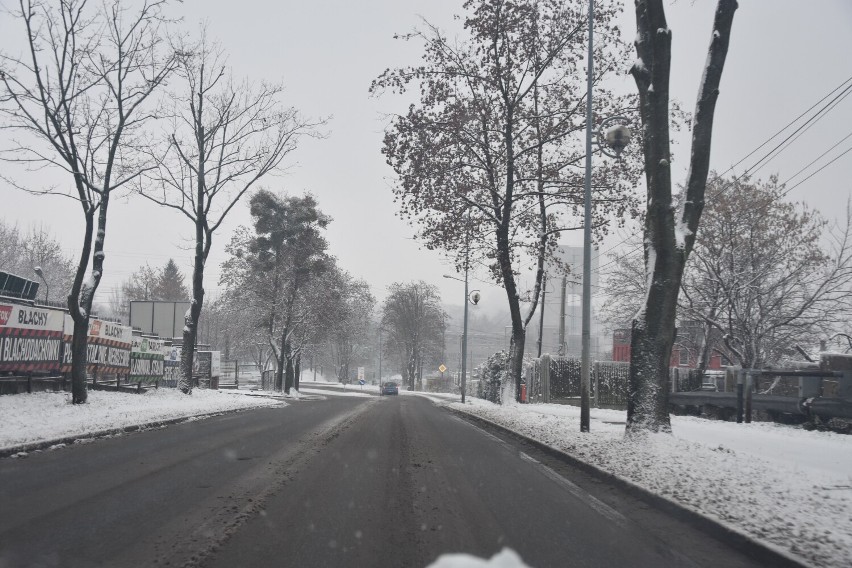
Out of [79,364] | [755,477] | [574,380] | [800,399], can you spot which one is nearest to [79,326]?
[79,364]

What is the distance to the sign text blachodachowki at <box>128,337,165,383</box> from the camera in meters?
23.7

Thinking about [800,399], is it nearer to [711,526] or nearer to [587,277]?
[587,277]

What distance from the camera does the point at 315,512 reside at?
18.5 feet

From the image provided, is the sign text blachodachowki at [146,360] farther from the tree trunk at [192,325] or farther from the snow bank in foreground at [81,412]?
the snow bank in foreground at [81,412]

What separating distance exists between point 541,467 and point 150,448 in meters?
6.19

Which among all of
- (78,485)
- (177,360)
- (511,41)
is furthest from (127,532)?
(177,360)

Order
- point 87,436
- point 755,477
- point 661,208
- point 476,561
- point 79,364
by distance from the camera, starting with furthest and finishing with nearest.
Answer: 1. point 79,364
2. point 87,436
3. point 661,208
4. point 755,477
5. point 476,561

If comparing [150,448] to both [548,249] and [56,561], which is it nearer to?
[56,561]

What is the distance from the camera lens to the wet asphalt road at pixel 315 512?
4410 millimetres

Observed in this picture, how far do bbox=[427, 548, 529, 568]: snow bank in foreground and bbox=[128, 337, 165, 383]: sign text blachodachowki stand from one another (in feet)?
72.8

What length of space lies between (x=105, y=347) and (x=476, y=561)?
2056 cm

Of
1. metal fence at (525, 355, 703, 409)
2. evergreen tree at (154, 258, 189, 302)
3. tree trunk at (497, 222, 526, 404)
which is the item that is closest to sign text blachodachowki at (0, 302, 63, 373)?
tree trunk at (497, 222, 526, 404)

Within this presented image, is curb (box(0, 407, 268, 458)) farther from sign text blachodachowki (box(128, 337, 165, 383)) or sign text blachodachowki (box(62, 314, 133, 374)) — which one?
sign text blachodachowki (box(128, 337, 165, 383))

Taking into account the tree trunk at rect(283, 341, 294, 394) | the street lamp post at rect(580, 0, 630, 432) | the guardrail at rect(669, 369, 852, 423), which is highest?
the street lamp post at rect(580, 0, 630, 432)
